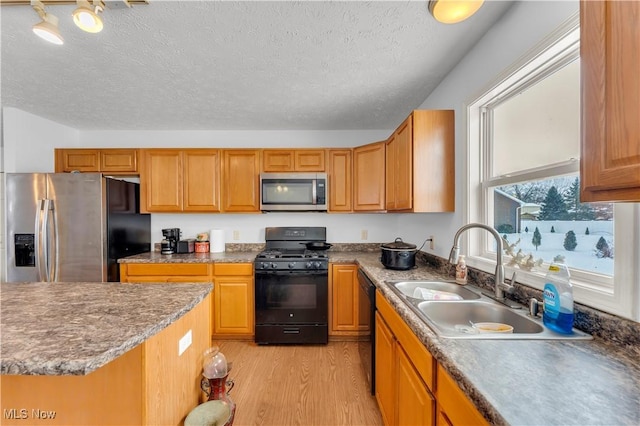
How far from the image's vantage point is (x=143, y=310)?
1.00m

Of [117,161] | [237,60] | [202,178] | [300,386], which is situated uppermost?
[237,60]

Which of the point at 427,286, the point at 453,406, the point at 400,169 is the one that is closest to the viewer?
the point at 453,406

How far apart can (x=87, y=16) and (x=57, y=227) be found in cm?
218

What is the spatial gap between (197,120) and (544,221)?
3216 mm

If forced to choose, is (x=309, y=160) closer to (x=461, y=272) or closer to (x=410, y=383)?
(x=461, y=272)

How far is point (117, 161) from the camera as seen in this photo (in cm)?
287

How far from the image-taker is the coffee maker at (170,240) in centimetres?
286

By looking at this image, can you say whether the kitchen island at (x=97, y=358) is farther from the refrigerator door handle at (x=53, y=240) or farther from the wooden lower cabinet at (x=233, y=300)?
the refrigerator door handle at (x=53, y=240)

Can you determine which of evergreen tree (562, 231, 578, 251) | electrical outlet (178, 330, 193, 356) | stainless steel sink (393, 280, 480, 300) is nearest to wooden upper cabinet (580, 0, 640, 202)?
evergreen tree (562, 231, 578, 251)

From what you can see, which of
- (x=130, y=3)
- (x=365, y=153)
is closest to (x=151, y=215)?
(x=130, y=3)

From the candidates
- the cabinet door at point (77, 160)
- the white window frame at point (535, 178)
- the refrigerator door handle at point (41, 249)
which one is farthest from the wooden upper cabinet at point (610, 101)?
the cabinet door at point (77, 160)

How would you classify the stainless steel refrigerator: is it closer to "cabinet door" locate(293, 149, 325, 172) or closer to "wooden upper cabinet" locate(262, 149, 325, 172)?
"wooden upper cabinet" locate(262, 149, 325, 172)

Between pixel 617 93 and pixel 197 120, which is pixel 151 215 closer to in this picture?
pixel 197 120

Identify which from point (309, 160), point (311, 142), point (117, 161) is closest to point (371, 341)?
point (309, 160)
